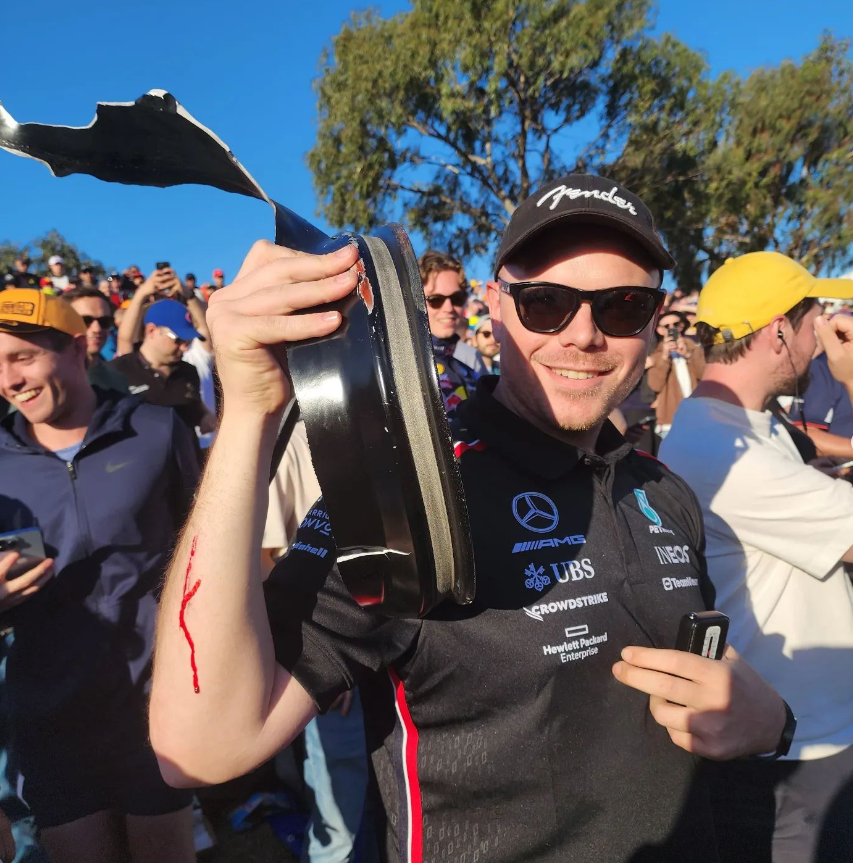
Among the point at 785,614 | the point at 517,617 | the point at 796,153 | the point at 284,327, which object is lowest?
the point at 785,614

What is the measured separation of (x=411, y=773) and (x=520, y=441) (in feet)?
2.53

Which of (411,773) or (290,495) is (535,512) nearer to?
(411,773)

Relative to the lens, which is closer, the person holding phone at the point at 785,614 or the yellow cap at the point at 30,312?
the person holding phone at the point at 785,614

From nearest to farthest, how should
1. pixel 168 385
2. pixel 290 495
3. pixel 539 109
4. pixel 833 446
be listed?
1. pixel 290 495
2. pixel 833 446
3. pixel 168 385
4. pixel 539 109

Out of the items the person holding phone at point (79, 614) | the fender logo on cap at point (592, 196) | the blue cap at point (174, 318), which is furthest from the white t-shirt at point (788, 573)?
the blue cap at point (174, 318)

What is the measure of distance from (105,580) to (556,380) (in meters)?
2.17

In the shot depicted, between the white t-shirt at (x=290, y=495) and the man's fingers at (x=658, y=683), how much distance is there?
6.26 ft

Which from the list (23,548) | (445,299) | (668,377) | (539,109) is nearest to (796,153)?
(539,109)

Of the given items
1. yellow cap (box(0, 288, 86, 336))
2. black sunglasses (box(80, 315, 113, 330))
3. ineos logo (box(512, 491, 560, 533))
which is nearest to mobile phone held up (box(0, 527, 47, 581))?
yellow cap (box(0, 288, 86, 336))

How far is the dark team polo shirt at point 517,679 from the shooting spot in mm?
1182

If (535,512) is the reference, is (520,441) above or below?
above

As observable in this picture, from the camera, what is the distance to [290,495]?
3.07m

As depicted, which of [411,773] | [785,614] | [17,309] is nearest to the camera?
[411,773]

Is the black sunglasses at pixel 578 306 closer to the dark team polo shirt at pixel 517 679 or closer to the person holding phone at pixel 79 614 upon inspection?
the dark team polo shirt at pixel 517 679
